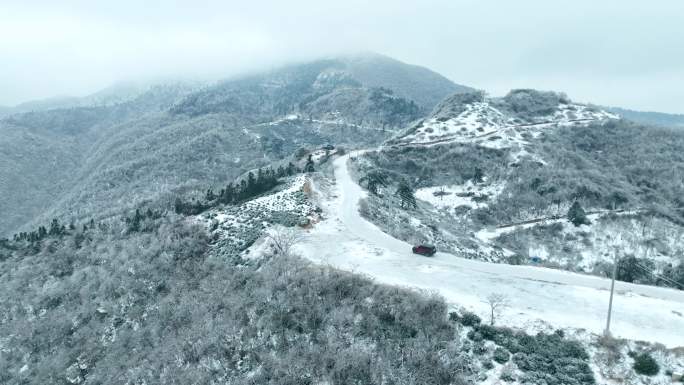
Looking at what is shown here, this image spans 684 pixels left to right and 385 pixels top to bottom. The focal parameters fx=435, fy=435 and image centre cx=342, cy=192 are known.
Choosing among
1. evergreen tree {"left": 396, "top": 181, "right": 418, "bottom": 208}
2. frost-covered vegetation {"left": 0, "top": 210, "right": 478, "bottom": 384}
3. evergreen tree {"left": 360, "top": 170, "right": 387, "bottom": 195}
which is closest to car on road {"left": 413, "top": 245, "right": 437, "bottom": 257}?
frost-covered vegetation {"left": 0, "top": 210, "right": 478, "bottom": 384}

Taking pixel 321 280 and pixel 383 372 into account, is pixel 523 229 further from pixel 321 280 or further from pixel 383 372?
pixel 383 372

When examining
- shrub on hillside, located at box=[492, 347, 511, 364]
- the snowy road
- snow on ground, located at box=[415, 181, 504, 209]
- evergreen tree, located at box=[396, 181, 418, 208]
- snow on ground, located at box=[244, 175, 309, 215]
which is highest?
snow on ground, located at box=[244, 175, 309, 215]

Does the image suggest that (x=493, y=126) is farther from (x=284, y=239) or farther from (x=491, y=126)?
(x=284, y=239)

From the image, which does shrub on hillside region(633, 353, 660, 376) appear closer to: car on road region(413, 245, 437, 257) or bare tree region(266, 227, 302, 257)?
car on road region(413, 245, 437, 257)

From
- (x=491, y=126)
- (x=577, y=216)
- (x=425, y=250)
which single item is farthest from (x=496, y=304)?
(x=491, y=126)

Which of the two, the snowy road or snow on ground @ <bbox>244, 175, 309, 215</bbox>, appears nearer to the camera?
the snowy road

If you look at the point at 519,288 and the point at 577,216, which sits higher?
the point at 519,288

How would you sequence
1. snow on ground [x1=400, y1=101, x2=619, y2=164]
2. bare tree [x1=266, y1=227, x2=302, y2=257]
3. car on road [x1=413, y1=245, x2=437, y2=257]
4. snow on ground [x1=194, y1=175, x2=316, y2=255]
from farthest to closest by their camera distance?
snow on ground [x1=400, y1=101, x2=619, y2=164], snow on ground [x1=194, y1=175, x2=316, y2=255], bare tree [x1=266, y1=227, x2=302, y2=257], car on road [x1=413, y1=245, x2=437, y2=257]

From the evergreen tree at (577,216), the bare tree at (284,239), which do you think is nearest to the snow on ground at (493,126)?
the evergreen tree at (577,216)
